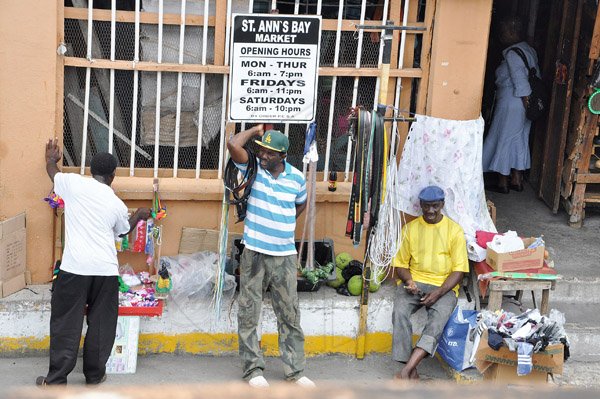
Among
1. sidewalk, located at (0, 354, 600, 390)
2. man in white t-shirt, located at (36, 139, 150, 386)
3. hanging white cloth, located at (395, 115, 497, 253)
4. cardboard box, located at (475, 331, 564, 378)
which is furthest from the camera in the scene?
hanging white cloth, located at (395, 115, 497, 253)

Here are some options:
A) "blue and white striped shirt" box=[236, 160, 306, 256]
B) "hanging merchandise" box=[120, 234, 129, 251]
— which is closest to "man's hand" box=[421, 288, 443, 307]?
"blue and white striped shirt" box=[236, 160, 306, 256]

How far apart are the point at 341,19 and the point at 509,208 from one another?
2.93 metres

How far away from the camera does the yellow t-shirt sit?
22.5ft

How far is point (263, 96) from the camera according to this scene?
6703 millimetres

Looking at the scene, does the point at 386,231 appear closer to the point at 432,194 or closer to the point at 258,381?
the point at 432,194

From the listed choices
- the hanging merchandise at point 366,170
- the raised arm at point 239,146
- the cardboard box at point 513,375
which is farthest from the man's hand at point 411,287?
the raised arm at point 239,146

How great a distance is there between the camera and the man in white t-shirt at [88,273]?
19.7 feet

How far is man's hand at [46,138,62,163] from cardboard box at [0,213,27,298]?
1.52ft

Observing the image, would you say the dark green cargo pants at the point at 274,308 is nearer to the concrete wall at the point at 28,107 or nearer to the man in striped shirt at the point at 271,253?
the man in striped shirt at the point at 271,253

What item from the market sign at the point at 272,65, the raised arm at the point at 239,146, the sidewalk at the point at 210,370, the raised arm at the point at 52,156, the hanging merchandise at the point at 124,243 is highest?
the market sign at the point at 272,65

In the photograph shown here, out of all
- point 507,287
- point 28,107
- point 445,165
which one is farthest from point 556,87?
point 28,107

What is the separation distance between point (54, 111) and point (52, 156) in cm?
33

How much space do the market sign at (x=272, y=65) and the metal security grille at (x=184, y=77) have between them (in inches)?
10.8

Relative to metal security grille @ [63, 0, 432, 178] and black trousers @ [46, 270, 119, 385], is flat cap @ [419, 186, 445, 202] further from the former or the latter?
black trousers @ [46, 270, 119, 385]
